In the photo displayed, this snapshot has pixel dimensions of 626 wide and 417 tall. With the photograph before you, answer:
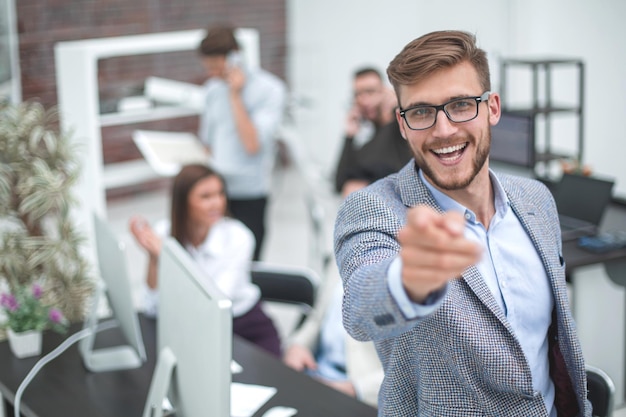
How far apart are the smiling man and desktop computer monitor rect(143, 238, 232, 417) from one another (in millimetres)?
314

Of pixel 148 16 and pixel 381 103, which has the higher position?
pixel 148 16

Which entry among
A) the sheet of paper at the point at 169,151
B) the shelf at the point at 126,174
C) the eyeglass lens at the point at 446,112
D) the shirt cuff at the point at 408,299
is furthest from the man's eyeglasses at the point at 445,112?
the shelf at the point at 126,174

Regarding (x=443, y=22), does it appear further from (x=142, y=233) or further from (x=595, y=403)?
(x=595, y=403)

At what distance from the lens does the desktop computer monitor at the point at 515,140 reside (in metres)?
4.11

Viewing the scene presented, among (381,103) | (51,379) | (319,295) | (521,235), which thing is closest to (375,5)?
(381,103)

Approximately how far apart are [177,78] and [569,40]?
3348 mm

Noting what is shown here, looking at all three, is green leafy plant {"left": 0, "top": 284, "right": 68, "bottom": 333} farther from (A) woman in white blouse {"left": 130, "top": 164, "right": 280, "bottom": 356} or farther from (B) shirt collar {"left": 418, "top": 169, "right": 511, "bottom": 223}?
(B) shirt collar {"left": 418, "top": 169, "right": 511, "bottom": 223}

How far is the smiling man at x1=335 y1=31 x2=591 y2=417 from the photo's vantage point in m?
1.54

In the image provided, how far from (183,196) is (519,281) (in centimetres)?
198

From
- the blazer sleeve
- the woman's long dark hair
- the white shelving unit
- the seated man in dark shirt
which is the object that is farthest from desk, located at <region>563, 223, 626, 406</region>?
the white shelving unit

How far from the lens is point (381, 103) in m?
4.74

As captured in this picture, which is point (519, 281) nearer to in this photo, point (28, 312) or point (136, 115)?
point (28, 312)

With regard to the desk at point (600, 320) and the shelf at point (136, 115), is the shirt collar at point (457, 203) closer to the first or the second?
the desk at point (600, 320)

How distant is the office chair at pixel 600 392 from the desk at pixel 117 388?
576 millimetres
